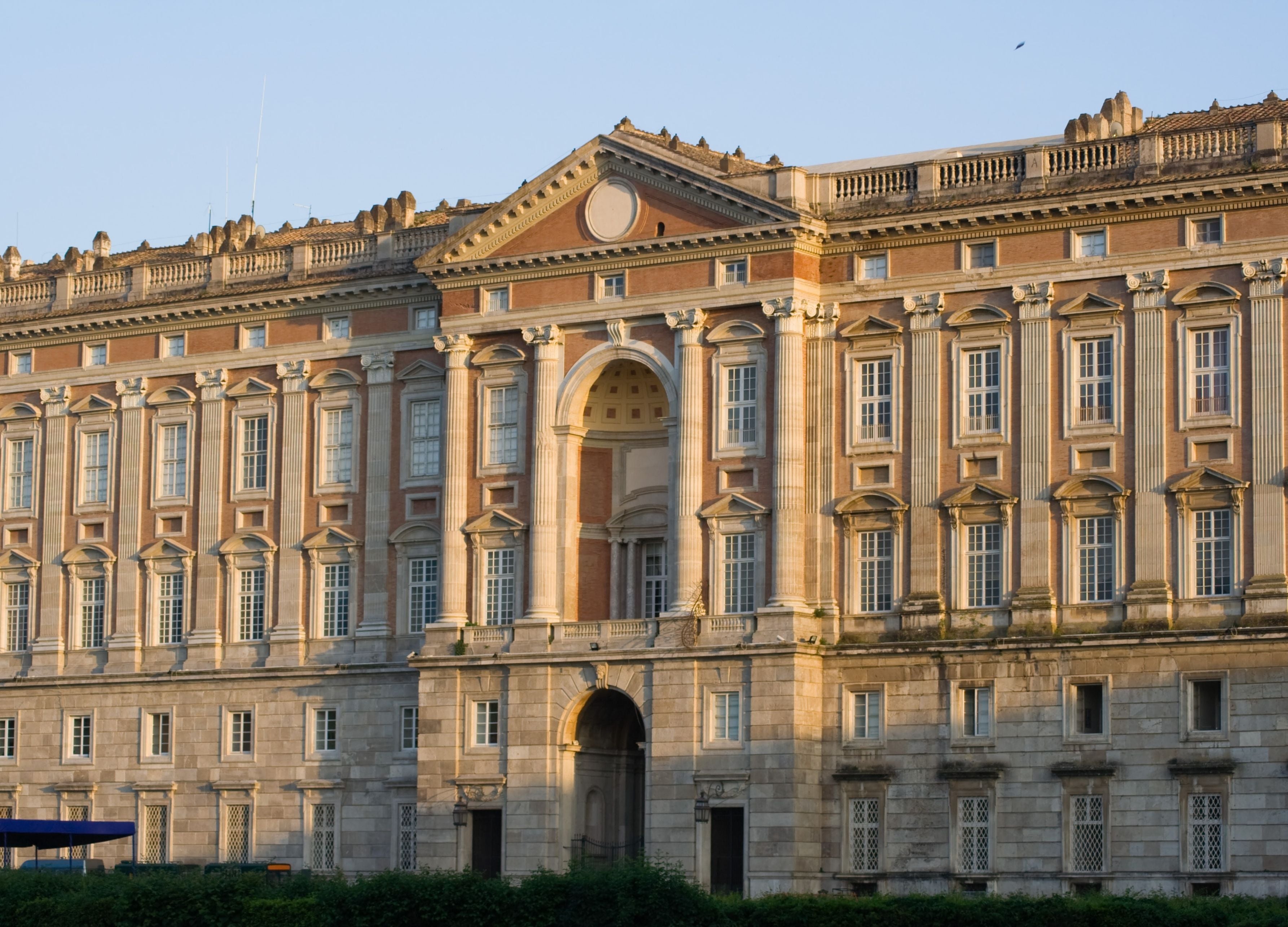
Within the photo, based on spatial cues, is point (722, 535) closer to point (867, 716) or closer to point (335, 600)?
point (867, 716)

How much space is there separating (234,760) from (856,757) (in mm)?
22202

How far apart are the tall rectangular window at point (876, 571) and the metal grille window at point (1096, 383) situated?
6.59m

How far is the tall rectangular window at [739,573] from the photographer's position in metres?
74.6

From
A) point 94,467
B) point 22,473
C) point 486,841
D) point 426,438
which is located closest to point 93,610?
point 94,467

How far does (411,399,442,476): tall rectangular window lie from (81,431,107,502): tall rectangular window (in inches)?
500

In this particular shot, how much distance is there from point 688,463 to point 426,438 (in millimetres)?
10683

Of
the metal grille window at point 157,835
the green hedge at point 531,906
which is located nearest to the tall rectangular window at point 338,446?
the metal grille window at point 157,835

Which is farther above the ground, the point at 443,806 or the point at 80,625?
the point at 80,625

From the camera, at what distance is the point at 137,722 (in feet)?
283

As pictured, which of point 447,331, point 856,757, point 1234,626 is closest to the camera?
point 1234,626

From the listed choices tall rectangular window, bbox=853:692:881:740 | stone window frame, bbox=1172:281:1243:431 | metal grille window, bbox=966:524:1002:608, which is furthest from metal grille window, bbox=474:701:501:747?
stone window frame, bbox=1172:281:1243:431

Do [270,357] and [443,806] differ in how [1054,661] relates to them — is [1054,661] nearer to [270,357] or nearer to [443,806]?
[443,806]

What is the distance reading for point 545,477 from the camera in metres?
77.8

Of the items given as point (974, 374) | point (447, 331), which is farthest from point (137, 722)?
point (974, 374)
